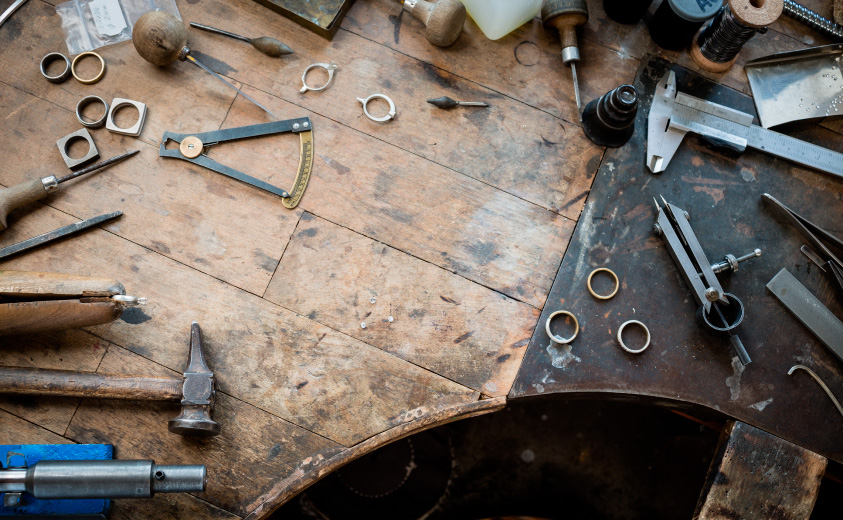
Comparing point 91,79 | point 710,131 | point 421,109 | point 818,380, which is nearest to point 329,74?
point 421,109

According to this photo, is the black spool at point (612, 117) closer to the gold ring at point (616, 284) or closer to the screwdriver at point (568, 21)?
the screwdriver at point (568, 21)

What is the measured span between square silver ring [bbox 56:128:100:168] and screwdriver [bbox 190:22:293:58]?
493 millimetres

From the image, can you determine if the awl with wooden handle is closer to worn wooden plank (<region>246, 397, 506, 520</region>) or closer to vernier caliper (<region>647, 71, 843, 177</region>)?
worn wooden plank (<region>246, 397, 506, 520</region>)

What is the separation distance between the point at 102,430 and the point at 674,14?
214 cm

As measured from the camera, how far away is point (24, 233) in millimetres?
1676

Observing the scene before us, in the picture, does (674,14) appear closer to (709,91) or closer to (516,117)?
(709,91)

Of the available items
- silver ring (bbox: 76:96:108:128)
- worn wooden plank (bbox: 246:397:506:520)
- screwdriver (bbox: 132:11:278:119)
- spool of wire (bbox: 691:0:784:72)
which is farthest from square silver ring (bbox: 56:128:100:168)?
spool of wire (bbox: 691:0:784:72)

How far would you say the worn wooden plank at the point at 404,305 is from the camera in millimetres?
1661

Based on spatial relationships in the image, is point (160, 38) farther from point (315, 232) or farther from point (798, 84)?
point (798, 84)

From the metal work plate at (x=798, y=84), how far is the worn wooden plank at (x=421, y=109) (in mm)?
604

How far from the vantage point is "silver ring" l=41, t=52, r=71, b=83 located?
5.79 feet

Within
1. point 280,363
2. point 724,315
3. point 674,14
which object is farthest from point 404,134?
point 724,315

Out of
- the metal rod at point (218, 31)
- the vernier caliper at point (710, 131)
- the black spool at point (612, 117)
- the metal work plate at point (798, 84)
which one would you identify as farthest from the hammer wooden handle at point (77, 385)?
the metal work plate at point (798, 84)

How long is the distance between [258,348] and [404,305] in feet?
1.48
